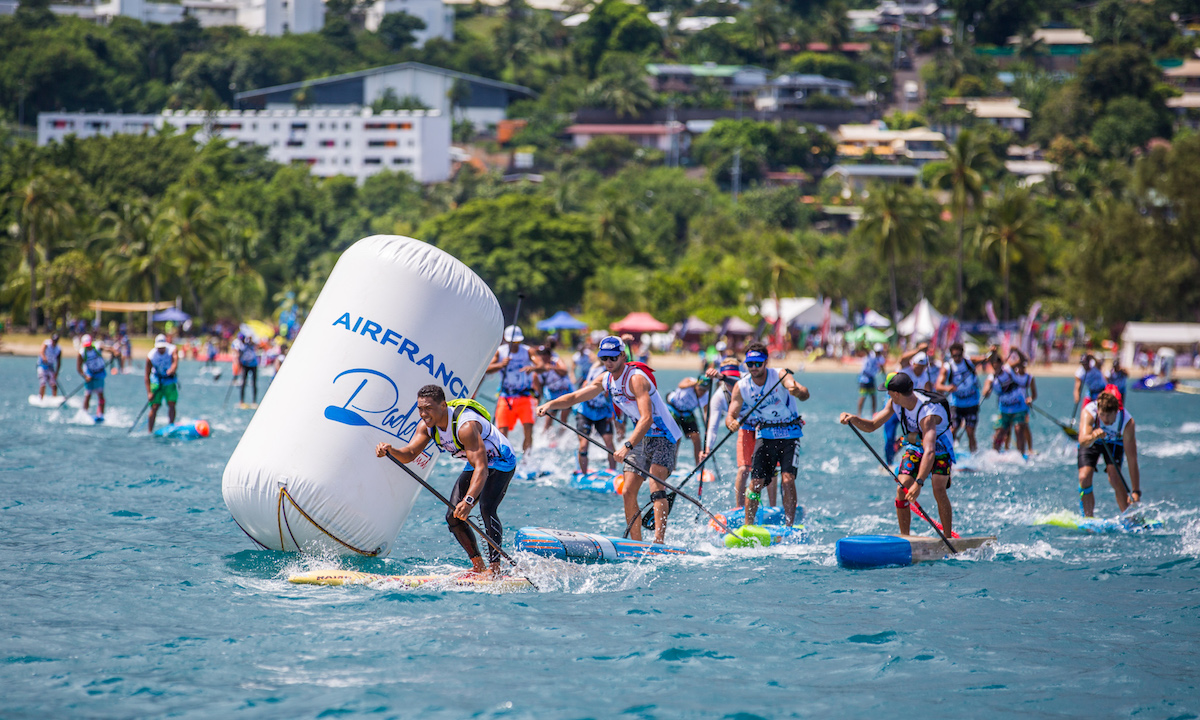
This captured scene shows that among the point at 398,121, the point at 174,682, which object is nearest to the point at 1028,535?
the point at 174,682

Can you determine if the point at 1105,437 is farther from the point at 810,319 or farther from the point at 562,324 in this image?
the point at 810,319

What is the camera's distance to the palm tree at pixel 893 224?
2692 inches

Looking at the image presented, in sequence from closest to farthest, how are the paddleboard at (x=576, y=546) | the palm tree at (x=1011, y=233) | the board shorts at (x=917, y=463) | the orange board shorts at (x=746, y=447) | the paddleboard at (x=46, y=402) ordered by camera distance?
the paddleboard at (x=576, y=546) < the board shorts at (x=917, y=463) < the orange board shorts at (x=746, y=447) < the paddleboard at (x=46, y=402) < the palm tree at (x=1011, y=233)

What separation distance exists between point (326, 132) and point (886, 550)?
420 feet

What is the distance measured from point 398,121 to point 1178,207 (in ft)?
287

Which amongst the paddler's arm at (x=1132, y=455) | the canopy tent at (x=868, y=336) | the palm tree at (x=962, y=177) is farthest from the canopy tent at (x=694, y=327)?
the paddler's arm at (x=1132, y=455)

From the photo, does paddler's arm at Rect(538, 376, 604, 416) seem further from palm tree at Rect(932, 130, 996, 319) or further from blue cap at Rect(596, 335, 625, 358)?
palm tree at Rect(932, 130, 996, 319)

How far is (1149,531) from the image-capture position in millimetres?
14148

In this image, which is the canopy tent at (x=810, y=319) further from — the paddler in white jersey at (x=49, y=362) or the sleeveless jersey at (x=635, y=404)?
the sleeveless jersey at (x=635, y=404)

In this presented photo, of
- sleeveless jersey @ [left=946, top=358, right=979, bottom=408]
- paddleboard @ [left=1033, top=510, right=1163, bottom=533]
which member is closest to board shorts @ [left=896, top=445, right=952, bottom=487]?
paddleboard @ [left=1033, top=510, right=1163, bottom=533]

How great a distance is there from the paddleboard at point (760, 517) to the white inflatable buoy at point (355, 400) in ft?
12.8

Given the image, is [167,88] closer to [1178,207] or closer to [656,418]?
[1178,207]

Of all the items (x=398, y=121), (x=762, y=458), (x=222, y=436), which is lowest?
(x=222, y=436)

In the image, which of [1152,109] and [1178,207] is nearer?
[1178,207]
